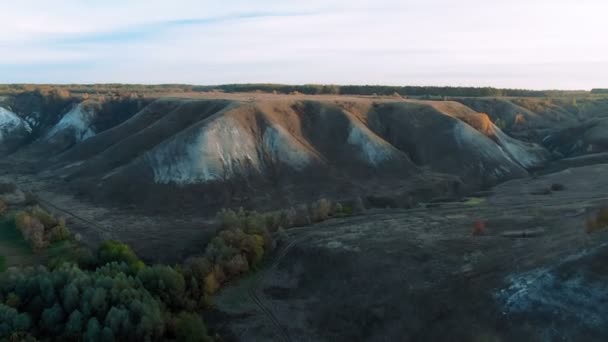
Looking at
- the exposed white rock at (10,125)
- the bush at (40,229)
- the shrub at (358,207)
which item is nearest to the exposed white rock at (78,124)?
the exposed white rock at (10,125)

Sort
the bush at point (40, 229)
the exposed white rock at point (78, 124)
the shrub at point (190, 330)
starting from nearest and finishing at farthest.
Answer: the shrub at point (190, 330) → the bush at point (40, 229) → the exposed white rock at point (78, 124)

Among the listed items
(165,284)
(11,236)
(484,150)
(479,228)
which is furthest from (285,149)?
(165,284)

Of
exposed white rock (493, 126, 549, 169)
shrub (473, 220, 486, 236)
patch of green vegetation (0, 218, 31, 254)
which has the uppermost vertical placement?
exposed white rock (493, 126, 549, 169)

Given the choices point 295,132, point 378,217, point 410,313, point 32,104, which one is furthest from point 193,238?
point 32,104

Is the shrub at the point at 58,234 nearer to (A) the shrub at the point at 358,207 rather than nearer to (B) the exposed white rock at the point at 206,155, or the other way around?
(B) the exposed white rock at the point at 206,155

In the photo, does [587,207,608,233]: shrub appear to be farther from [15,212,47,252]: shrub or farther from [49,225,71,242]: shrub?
[15,212,47,252]: shrub

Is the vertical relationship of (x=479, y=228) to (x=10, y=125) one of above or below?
below

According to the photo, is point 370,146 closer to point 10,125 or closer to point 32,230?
point 32,230

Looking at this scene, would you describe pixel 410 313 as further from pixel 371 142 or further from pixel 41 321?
pixel 371 142

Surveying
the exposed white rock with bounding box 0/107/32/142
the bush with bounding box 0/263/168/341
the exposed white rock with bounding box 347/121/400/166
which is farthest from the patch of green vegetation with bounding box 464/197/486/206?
the exposed white rock with bounding box 0/107/32/142
